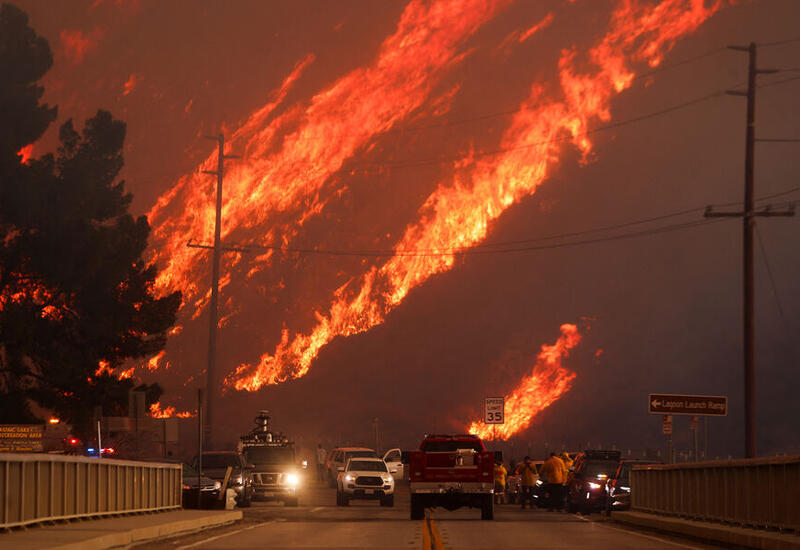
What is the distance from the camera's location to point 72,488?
2469cm

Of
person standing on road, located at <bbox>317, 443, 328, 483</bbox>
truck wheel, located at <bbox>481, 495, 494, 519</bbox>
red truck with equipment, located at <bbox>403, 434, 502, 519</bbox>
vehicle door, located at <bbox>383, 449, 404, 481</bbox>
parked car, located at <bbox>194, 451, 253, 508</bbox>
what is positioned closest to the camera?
truck wheel, located at <bbox>481, 495, 494, 519</bbox>

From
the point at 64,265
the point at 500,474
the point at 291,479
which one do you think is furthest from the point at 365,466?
the point at 64,265

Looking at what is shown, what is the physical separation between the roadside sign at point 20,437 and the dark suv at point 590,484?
25.1 metres

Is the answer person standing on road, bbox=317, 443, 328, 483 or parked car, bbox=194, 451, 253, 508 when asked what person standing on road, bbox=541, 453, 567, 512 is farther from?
person standing on road, bbox=317, 443, 328, 483

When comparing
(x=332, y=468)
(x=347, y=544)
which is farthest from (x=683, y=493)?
(x=332, y=468)

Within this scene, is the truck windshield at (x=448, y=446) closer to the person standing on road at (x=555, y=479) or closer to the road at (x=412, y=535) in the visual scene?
the road at (x=412, y=535)

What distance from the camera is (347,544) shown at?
22438 mm

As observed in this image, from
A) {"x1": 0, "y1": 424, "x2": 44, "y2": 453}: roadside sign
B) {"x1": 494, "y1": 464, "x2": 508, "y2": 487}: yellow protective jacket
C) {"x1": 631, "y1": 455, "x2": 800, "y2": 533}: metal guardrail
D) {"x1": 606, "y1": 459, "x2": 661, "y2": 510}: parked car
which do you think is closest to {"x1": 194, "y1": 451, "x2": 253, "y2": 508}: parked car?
{"x1": 494, "y1": 464, "x2": 508, "y2": 487}: yellow protective jacket

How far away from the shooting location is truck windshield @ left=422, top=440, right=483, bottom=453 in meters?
36.9

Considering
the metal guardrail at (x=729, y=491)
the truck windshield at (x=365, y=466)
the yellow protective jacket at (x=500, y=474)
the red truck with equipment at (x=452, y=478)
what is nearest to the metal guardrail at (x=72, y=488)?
the red truck with equipment at (x=452, y=478)

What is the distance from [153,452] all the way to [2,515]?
89897 mm

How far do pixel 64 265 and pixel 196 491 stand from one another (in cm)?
2824

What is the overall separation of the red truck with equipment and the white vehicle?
10968 millimetres

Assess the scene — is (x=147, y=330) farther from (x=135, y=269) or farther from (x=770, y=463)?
(x=770, y=463)
